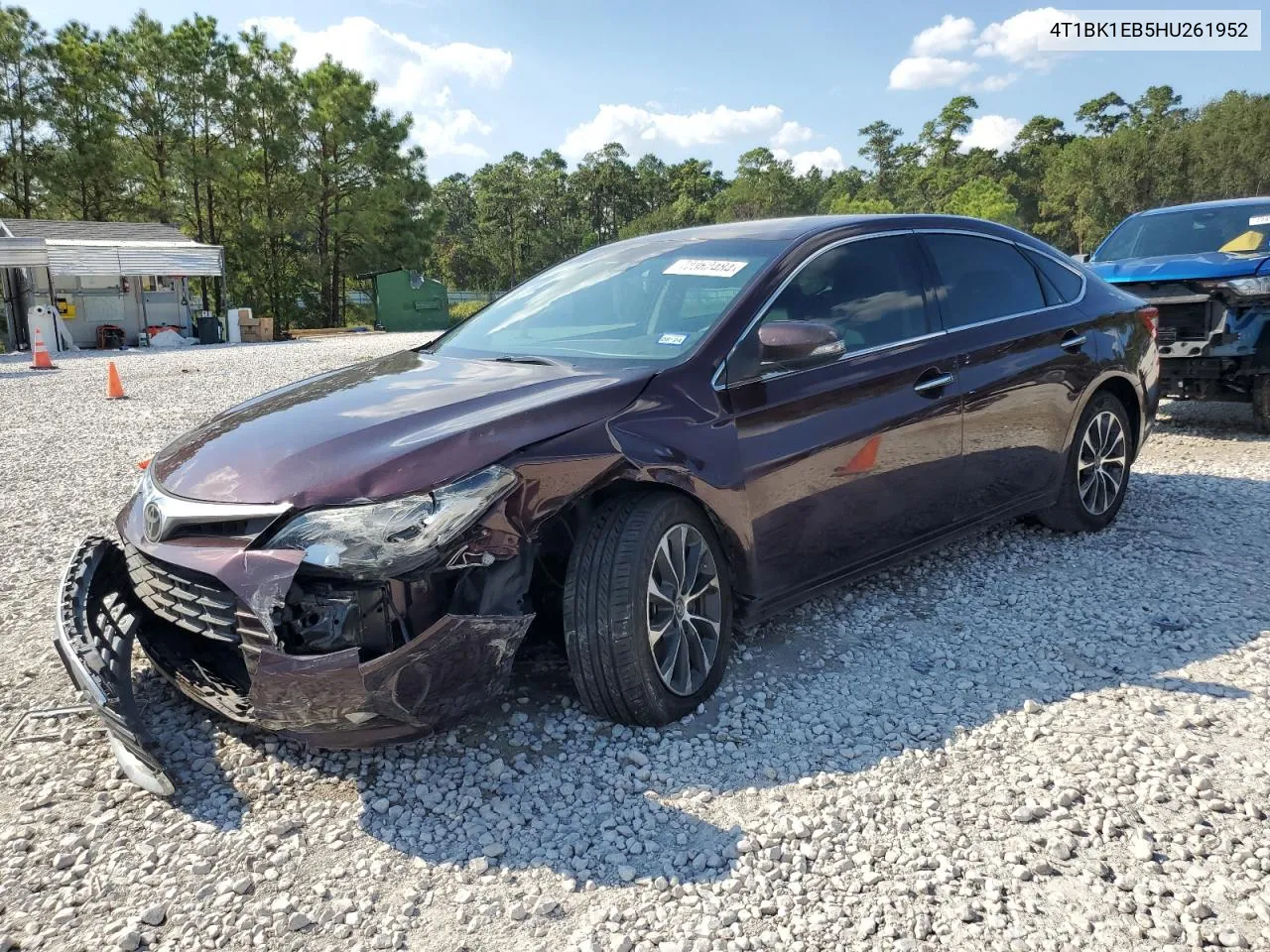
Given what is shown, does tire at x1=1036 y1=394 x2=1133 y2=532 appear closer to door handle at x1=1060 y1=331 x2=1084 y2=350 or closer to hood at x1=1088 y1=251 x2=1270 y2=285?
door handle at x1=1060 y1=331 x2=1084 y2=350

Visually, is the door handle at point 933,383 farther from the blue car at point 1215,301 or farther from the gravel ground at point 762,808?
the blue car at point 1215,301

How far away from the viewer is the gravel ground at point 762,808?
220cm

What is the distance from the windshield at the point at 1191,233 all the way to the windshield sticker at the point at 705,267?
5882mm

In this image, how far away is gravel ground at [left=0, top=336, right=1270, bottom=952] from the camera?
86.4 inches

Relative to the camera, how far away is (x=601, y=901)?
7.45ft

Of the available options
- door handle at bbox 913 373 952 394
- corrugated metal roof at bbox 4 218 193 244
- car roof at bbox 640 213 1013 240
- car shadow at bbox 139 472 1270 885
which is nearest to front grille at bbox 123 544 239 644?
car shadow at bbox 139 472 1270 885

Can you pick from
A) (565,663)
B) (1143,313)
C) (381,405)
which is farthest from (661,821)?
(1143,313)

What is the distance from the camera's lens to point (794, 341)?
3189 mm

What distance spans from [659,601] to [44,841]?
1857 millimetres

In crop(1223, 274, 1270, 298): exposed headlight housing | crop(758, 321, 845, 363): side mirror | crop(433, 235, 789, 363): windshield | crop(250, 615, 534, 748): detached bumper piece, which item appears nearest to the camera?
crop(250, 615, 534, 748): detached bumper piece

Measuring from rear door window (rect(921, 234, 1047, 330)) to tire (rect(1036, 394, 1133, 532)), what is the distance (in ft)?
2.51

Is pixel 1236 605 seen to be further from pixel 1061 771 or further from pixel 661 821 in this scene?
pixel 661 821

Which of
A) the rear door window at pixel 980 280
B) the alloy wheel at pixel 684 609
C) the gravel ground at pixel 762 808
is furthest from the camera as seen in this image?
the rear door window at pixel 980 280

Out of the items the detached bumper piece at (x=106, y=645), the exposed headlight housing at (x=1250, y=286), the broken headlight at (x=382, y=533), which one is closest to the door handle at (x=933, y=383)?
the broken headlight at (x=382, y=533)
